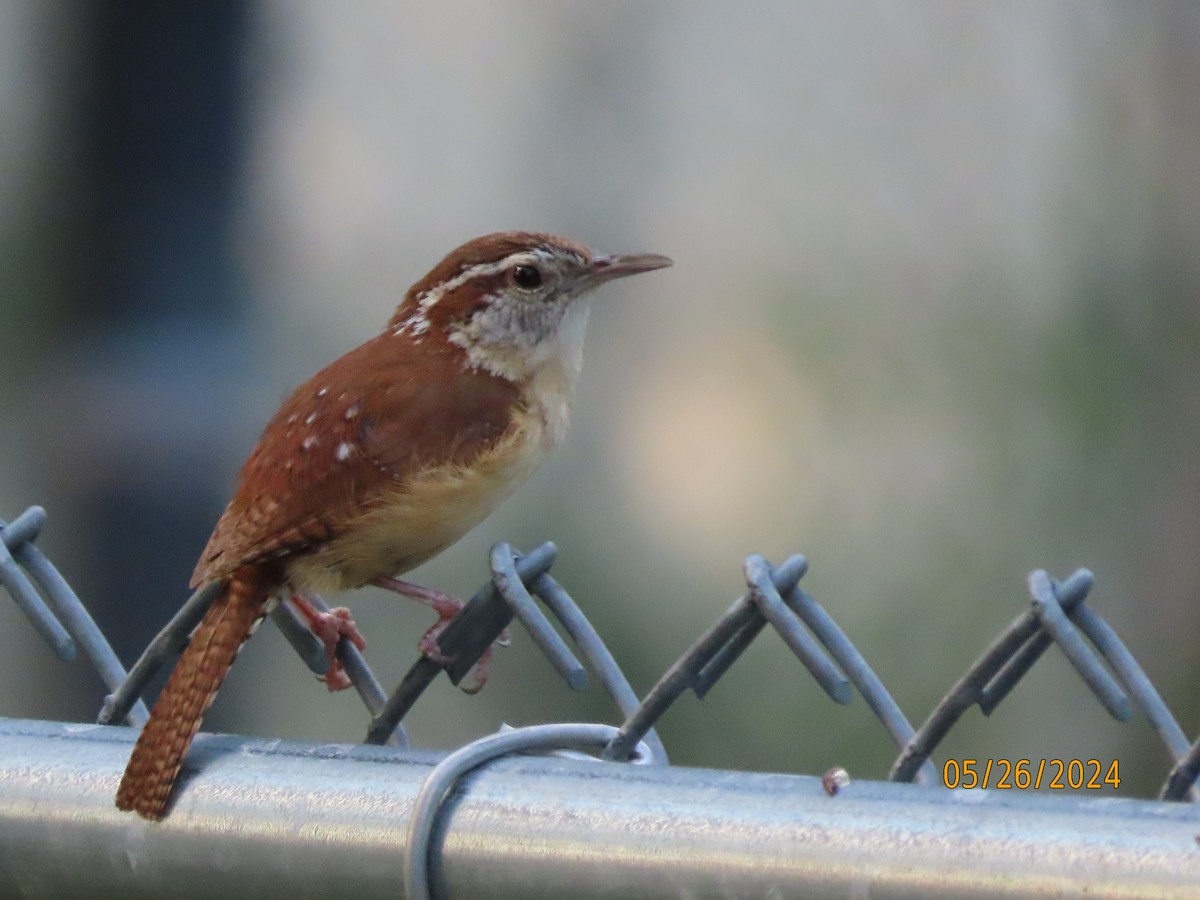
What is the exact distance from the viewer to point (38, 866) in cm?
177

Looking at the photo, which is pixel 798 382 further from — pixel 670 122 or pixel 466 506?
pixel 466 506

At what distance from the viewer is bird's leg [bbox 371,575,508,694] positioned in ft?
7.52

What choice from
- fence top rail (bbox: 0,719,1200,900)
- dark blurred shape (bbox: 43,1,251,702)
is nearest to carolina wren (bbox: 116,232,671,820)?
fence top rail (bbox: 0,719,1200,900)

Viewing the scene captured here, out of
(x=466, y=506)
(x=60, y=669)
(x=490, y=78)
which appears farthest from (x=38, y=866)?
(x=490, y=78)

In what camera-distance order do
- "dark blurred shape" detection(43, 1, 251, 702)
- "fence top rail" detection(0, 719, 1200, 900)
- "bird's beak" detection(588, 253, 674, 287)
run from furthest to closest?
"dark blurred shape" detection(43, 1, 251, 702)
"bird's beak" detection(588, 253, 674, 287)
"fence top rail" detection(0, 719, 1200, 900)

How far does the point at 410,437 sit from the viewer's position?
2893 millimetres

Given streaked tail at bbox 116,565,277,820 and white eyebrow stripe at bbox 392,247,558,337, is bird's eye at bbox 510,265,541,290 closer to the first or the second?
white eyebrow stripe at bbox 392,247,558,337

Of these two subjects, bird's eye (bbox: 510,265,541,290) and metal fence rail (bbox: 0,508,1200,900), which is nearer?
metal fence rail (bbox: 0,508,1200,900)

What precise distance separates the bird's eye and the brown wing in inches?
12.1

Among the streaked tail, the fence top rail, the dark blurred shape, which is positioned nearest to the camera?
the fence top rail

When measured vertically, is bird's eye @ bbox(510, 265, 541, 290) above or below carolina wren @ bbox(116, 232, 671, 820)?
above
